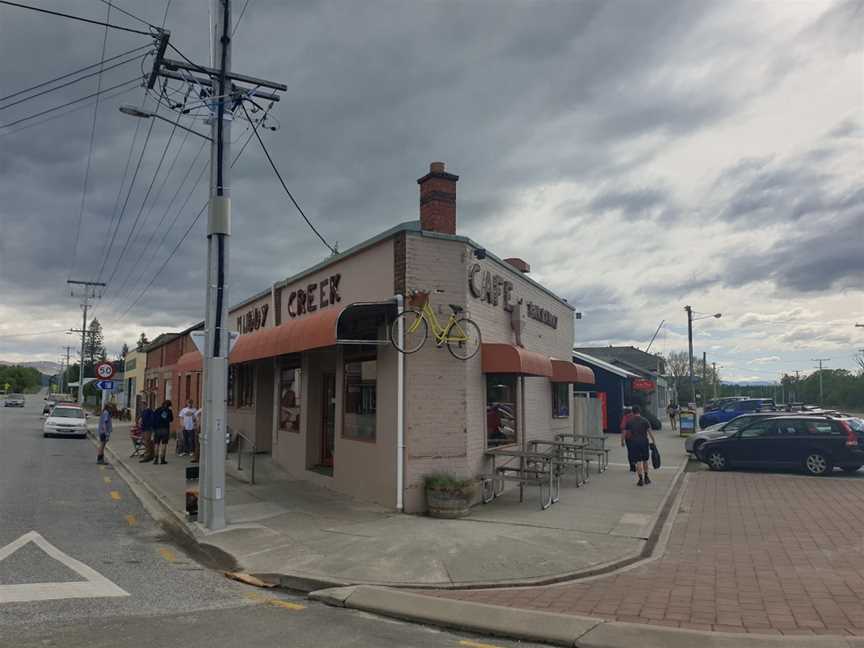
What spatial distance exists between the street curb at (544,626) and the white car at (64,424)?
24431 millimetres

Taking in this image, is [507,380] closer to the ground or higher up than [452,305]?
closer to the ground

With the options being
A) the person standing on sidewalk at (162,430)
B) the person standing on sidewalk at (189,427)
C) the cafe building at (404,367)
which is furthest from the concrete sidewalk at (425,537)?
the person standing on sidewalk at (189,427)

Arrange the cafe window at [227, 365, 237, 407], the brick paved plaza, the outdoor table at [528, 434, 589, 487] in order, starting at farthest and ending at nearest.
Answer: the cafe window at [227, 365, 237, 407] → the outdoor table at [528, 434, 589, 487] → the brick paved plaza

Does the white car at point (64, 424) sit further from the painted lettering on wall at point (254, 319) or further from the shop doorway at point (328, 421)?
the shop doorway at point (328, 421)

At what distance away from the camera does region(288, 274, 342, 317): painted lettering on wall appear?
1286 centimetres

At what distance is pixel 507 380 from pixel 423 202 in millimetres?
4104

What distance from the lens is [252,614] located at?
5840 mm

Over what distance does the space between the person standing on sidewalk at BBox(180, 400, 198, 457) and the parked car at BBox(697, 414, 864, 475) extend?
14.3 m

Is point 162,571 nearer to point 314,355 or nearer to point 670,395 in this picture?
point 314,355

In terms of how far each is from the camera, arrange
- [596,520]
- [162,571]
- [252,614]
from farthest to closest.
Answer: [596,520]
[162,571]
[252,614]

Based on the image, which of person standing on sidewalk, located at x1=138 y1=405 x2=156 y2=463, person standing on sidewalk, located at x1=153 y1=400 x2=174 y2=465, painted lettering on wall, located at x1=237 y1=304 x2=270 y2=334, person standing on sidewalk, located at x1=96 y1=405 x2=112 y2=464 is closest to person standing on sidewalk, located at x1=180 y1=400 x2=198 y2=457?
person standing on sidewalk, located at x1=153 y1=400 x2=174 y2=465

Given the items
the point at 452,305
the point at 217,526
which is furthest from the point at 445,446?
the point at 217,526

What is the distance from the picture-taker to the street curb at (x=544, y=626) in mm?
5055

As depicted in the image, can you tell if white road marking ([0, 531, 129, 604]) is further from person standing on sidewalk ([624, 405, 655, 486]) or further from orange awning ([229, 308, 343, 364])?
person standing on sidewalk ([624, 405, 655, 486])
